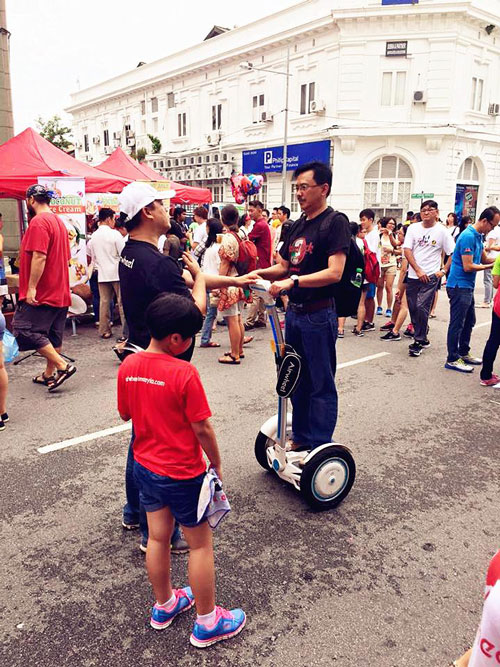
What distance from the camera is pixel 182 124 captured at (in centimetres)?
3588

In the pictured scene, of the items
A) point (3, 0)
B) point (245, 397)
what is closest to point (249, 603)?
point (245, 397)

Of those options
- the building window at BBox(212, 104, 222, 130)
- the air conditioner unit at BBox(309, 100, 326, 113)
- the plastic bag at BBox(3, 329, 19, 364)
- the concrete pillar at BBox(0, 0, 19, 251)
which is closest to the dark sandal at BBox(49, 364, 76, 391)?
the plastic bag at BBox(3, 329, 19, 364)

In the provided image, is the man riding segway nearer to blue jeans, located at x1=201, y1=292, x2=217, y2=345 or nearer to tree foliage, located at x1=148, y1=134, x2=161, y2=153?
blue jeans, located at x1=201, y1=292, x2=217, y2=345

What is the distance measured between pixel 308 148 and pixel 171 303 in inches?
1069

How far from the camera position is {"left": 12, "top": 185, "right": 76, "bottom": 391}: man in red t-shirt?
204 inches

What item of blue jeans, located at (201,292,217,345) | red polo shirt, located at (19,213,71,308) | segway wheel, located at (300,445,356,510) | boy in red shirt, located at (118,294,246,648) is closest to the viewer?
boy in red shirt, located at (118,294,246,648)

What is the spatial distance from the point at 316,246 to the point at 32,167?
6.89 m

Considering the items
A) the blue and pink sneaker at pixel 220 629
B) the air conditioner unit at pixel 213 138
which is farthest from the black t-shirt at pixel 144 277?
the air conditioner unit at pixel 213 138

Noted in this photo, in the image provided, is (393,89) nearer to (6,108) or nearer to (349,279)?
(6,108)

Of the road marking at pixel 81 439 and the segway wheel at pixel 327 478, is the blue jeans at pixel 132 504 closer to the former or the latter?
the segway wheel at pixel 327 478

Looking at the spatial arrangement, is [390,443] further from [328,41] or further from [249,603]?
[328,41]

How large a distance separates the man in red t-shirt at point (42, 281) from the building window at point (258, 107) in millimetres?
27680

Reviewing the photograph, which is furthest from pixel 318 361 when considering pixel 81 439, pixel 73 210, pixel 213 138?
pixel 213 138

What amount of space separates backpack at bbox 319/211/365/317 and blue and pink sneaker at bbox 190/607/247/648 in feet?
6.28
